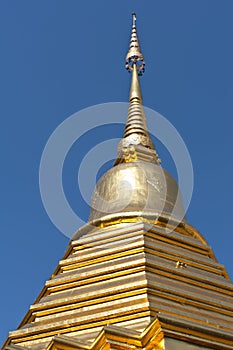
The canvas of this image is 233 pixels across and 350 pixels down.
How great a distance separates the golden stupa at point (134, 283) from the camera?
34.3 ft

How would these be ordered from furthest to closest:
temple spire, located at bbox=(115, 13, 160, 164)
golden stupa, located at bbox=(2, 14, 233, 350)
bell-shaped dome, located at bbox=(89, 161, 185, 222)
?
temple spire, located at bbox=(115, 13, 160, 164), bell-shaped dome, located at bbox=(89, 161, 185, 222), golden stupa, located at bbox=(2, 14, 233, 350)

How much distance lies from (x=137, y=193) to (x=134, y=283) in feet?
14.1

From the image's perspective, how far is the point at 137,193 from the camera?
16.2m

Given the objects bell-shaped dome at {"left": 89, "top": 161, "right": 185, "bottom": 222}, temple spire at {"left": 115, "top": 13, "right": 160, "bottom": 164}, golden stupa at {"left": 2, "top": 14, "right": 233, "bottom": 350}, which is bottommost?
golden stupa at {"left": 2, "top": 14, "right": 233, "bottom": 350}

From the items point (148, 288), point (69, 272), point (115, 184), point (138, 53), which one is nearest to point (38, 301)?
point (69, 272)

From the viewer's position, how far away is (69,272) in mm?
13992

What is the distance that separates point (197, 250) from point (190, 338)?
5.03 meters

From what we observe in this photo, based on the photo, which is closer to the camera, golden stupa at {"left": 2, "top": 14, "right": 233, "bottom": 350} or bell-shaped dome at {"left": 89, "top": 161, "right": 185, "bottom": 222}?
golden stupa at {"left": 2, "top": 14, "right": 233, "bottom": 350}

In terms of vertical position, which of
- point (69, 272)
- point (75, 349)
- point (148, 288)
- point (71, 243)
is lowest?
point (75, 349)

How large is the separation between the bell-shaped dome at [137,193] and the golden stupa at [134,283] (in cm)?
3

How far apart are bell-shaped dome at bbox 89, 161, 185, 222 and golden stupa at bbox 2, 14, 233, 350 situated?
0.08ft

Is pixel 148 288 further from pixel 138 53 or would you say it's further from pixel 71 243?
pixel 138 53

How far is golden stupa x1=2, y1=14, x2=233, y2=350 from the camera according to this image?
34.3 ft

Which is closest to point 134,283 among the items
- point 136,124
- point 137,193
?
point 137,193
